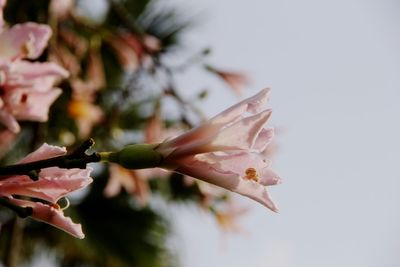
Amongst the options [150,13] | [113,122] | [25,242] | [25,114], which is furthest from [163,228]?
[25,114]

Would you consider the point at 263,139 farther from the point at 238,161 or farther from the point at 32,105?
the point at 32,105

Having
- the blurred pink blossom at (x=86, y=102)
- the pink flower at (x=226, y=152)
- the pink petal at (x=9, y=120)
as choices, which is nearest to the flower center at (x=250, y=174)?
the pink flower at (x=226, y=152)

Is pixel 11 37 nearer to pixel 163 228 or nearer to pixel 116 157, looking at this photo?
pixel 116 157

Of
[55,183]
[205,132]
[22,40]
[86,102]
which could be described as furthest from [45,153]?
[86,102]

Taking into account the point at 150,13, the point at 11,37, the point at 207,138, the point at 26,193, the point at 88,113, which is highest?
the point at 150,13

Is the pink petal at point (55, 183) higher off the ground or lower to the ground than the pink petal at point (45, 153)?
lower

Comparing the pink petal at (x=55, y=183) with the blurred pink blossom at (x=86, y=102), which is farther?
the blurred pink blossom at (x=86, y=102)

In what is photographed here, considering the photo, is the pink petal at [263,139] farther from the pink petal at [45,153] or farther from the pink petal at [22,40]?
the pink petal at [22,40]
